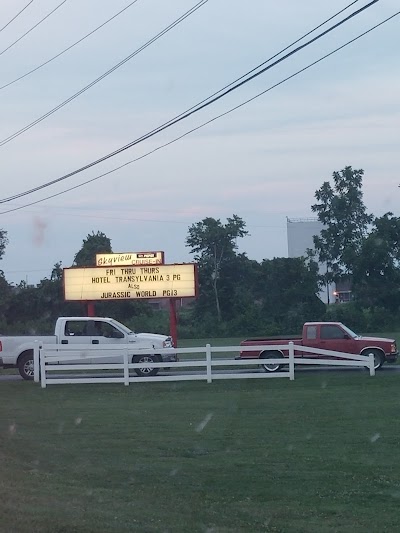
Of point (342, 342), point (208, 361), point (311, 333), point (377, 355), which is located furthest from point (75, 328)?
point (377, 355)

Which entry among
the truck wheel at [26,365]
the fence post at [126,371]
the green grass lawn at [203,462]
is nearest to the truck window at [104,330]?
the truck wheel at [26,365]

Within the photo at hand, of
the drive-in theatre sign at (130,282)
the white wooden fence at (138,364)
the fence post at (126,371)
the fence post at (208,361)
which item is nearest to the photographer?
the fence post at (126,371)

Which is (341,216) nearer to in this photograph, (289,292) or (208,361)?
(289,292)

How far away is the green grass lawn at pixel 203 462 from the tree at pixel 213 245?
5171cm

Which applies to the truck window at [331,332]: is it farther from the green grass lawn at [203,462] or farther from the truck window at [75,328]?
the truck window at [75,328]

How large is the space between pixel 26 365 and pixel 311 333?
9.31 meters

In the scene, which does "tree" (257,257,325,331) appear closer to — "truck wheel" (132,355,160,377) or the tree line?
the tree line

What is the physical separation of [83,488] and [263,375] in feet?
53.2

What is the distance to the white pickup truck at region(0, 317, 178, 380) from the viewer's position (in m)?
29.3

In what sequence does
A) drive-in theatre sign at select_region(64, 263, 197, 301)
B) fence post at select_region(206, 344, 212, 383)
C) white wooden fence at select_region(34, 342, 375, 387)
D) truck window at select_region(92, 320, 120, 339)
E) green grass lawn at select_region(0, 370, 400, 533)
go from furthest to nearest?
drive-in theatre sign at select_region(64, 263, 197, 301)
truck window at select_region(92, 320, 120, 339)
white wooden fence at select_region(34, 342, 375, 387)
fence post at select_region(206, 344, 212, 383)
green grass lawn at select_region(0, 370, 400, 533)

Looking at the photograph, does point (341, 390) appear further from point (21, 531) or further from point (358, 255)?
point (358, 255)

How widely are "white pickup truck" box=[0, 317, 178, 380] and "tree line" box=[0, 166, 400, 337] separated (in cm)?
3061

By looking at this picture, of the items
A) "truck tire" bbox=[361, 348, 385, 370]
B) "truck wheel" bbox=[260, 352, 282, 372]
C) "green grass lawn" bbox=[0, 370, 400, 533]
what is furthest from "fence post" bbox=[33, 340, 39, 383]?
"truck tire" bbox=[361, 348, 385, 370]

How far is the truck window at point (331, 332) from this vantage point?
30.7 meters
